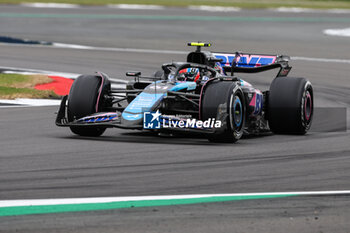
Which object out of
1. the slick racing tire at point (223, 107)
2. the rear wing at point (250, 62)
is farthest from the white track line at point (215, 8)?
the slick racing tire at point (223, 107)

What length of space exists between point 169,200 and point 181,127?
318cm

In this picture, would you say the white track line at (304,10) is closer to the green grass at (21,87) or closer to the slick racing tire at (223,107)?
the green grass at (21,87)

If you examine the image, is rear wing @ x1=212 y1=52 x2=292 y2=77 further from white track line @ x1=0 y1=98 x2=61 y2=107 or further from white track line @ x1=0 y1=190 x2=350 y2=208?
white track line @ x1=0 y1=190 x2=350 y2=208

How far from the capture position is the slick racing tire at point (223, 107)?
33.7ft

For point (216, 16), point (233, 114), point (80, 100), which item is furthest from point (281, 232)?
point (216, 16)

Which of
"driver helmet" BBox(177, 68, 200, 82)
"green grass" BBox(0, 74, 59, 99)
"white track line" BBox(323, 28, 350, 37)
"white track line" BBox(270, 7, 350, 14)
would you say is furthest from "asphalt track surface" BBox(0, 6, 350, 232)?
→ "white track line" BBox(270, 7, 350, 14)

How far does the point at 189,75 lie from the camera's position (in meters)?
11.7

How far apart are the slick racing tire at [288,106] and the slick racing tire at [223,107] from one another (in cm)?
101

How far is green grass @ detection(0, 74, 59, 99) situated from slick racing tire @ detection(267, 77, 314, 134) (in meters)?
5.64

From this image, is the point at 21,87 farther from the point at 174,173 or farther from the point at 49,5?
the point at 49,5

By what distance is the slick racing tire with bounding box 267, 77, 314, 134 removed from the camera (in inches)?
451

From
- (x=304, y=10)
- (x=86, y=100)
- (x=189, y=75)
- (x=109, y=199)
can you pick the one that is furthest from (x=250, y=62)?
(x=304, y=10)

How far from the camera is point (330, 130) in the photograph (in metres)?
12.4

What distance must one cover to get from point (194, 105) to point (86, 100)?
1486 mm
